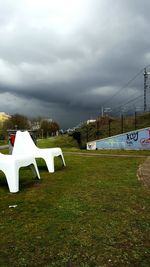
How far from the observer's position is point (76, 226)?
11.3ft

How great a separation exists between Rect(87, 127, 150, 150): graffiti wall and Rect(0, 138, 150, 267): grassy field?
16161 mm

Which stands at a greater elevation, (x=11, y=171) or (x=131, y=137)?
(x=131, y=137)

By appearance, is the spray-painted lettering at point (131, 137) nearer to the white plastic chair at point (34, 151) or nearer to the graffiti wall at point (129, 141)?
the graffiti wall at point (129, 141)

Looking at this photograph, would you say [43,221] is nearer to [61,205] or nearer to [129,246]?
[61,205]

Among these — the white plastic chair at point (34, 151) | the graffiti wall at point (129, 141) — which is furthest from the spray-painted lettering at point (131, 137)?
the white plastic chair at point (34, 151)

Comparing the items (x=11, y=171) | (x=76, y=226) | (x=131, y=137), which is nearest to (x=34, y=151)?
(x=11, y=171)

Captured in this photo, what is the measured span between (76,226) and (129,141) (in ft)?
63.6

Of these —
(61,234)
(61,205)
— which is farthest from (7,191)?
(61,234)

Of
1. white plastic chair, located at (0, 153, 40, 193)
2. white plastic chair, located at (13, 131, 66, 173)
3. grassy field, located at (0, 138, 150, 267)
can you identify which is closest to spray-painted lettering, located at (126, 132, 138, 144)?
white plastic chair, located at (13, 131, 66, 173)

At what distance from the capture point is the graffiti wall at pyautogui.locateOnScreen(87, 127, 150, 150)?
21.2 metres

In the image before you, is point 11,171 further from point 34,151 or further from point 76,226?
point 34,151

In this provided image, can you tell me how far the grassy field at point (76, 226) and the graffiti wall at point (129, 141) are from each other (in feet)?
53.0

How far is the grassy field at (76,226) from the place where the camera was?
2.63 m

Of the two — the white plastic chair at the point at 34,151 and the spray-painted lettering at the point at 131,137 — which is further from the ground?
the spray-painted lettering at the point at 131,137
